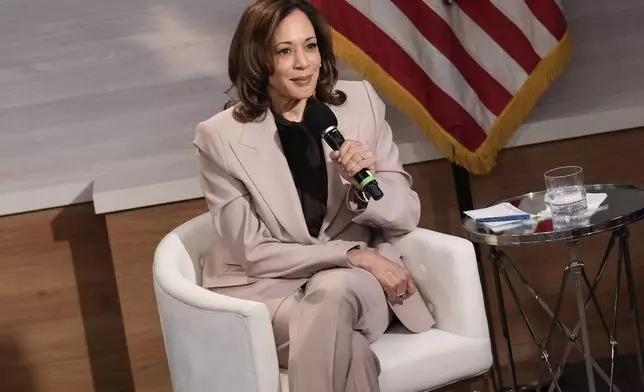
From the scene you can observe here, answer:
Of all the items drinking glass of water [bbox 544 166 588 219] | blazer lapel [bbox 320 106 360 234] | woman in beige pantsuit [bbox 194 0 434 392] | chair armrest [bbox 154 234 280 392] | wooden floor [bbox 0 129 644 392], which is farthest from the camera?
wooden floor [bbox 0 129 644 392]

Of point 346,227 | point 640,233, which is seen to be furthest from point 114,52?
point 640,233

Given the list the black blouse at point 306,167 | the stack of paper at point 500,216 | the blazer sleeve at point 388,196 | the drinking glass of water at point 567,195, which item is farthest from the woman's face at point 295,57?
the drinking glass of water at point 567,195

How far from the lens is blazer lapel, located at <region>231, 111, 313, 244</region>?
2.77 metres

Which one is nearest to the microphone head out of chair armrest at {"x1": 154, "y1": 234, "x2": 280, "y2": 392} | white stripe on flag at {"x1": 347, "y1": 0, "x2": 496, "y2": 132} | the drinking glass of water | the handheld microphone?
the handheld microphone

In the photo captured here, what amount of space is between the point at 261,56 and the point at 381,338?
84cm

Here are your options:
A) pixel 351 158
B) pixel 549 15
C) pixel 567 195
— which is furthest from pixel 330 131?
pixel 549 15

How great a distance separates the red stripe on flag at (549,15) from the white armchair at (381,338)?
993mm

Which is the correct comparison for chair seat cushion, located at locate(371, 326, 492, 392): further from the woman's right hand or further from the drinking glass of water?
the drinking glass of water

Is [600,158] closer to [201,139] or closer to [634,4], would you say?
[634,4]

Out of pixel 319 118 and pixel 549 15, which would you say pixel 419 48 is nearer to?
pixel 549 15

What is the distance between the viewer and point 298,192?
286 cm

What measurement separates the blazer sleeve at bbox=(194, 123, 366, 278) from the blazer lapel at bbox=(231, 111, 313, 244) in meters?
0.05

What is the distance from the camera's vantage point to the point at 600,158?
354 centimetres

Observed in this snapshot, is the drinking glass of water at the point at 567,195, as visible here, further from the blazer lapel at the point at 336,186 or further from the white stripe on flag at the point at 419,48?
the white stripe on flag at the point at 419,48
